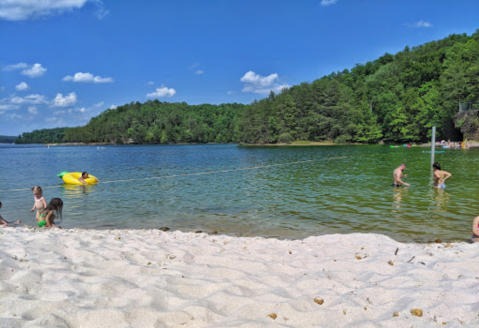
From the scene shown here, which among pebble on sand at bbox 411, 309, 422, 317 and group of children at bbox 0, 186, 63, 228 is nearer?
pebble on sand at bbox 411, 309, 422, 317

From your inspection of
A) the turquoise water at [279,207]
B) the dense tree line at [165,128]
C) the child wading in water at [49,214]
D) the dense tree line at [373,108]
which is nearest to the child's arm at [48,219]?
the child wading in water at [49,214]

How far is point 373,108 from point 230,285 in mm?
98484

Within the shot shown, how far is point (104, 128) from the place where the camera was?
594 ft

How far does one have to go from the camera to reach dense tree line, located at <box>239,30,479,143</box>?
73669 millimetres

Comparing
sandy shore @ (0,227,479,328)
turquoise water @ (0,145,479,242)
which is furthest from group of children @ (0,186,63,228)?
sandy shore @ (0,227,479,328)

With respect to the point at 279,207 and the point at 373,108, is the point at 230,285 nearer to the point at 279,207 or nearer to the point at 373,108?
the point at 279,207

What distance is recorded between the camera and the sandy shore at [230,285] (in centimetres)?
331

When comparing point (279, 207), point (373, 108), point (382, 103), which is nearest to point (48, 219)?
point (279, 207)

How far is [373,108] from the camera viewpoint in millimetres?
92500

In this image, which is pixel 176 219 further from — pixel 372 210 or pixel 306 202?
pixel 372 210

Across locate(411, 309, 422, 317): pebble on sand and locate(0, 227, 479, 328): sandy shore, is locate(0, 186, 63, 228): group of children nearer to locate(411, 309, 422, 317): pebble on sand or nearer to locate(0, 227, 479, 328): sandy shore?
locate(0, 227, 479, 328): sandy shore

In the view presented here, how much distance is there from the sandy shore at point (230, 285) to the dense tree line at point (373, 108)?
237 ft

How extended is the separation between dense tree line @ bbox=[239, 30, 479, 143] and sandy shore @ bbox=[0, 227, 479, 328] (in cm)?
7222

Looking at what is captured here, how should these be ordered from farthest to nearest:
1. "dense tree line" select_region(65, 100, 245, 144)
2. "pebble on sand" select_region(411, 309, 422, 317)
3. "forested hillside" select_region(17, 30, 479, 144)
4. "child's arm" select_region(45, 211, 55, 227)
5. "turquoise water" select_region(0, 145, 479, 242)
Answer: "dense tree line" select_region(65, 100, 245, 144), "forested hillside" select_region(17, 30, 479, 144), "turquoise water" select_region(0, 145, 479, 242), "child's arm" select_region(45, 211, 55, 227), "pebble on sand" select_region(411, 309, 422, 317)
